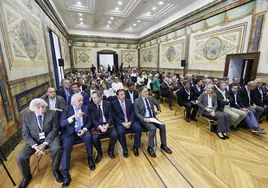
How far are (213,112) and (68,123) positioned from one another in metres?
3.28

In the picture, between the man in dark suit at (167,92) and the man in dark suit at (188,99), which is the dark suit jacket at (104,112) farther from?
the man in dark suit at (167,92)

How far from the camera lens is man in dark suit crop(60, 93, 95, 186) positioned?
2078 mm

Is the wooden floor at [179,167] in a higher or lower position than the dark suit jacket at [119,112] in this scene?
lower

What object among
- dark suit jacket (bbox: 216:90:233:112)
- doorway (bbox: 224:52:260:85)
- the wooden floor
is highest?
doorway (bbox: 224:52:260:85)

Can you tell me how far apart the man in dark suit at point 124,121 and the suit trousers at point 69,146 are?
571 millimetres

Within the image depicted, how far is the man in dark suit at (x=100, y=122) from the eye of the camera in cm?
231

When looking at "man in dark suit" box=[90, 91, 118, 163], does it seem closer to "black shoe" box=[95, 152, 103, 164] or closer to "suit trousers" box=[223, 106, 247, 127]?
"black shoe" box=[95, 152, 103, 164]

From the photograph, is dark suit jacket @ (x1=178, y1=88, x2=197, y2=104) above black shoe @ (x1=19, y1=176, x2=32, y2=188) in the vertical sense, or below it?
above

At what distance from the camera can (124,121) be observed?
8.57ft

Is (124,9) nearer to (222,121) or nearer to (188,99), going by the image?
(188,99)

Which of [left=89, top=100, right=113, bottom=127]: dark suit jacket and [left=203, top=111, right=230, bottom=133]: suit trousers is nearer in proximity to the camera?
[left=89, top=100, right=113, bottom=127]: dark suit jacket

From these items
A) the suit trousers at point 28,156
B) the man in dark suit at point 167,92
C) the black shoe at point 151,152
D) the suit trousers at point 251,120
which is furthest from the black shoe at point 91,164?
the suit trousers at point 251,120

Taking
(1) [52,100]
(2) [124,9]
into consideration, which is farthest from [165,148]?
(2) [124,9]

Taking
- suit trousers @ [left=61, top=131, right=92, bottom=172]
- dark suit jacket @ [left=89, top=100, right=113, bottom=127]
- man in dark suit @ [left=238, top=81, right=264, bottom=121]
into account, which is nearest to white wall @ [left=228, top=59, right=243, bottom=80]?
man in dark suit @ [left=238, top=81, right=264, bottom=121]
